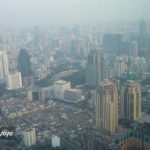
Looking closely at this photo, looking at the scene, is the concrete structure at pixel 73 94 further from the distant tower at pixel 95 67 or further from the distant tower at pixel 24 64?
the distant tower at pixel 24 64

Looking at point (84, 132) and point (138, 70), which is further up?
point (138, 70)

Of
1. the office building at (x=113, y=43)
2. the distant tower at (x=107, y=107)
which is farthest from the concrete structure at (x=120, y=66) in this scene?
the distant tower at (x=107, y=107)

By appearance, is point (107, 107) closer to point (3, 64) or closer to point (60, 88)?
point (60, 88)

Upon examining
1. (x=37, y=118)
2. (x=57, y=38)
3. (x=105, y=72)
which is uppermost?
(x=57, y=38)

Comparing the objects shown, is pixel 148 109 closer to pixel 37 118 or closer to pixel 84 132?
pixel 84 132

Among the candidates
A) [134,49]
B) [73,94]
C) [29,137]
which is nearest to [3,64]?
[73,94]

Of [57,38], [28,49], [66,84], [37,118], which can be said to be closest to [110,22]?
[66,84]
